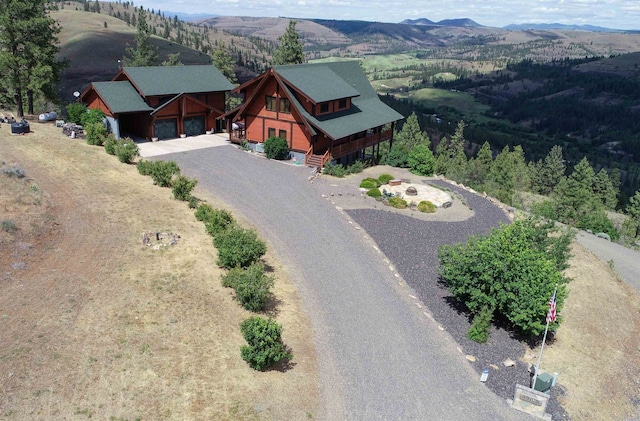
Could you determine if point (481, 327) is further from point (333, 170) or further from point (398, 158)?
point (398, 158)

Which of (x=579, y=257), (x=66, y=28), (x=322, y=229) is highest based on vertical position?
(x=66, y=28)

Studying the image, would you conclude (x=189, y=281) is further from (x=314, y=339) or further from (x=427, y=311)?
(x=427, y=311)

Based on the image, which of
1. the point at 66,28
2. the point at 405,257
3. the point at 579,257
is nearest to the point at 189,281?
the point at 405,257

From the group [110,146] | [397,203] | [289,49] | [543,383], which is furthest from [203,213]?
[289,49]

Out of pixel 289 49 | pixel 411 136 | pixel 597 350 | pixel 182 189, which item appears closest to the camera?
pixel 597 350

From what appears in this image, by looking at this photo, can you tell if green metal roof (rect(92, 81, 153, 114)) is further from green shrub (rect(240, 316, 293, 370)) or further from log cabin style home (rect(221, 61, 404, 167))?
green shrub (rect(240, 316, 293, 370))

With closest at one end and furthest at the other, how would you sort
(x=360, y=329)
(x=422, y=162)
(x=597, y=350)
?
(x=360, y=329) → (x=597, y=350) → (x=422, y=162)

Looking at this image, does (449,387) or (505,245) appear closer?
(449,387)
